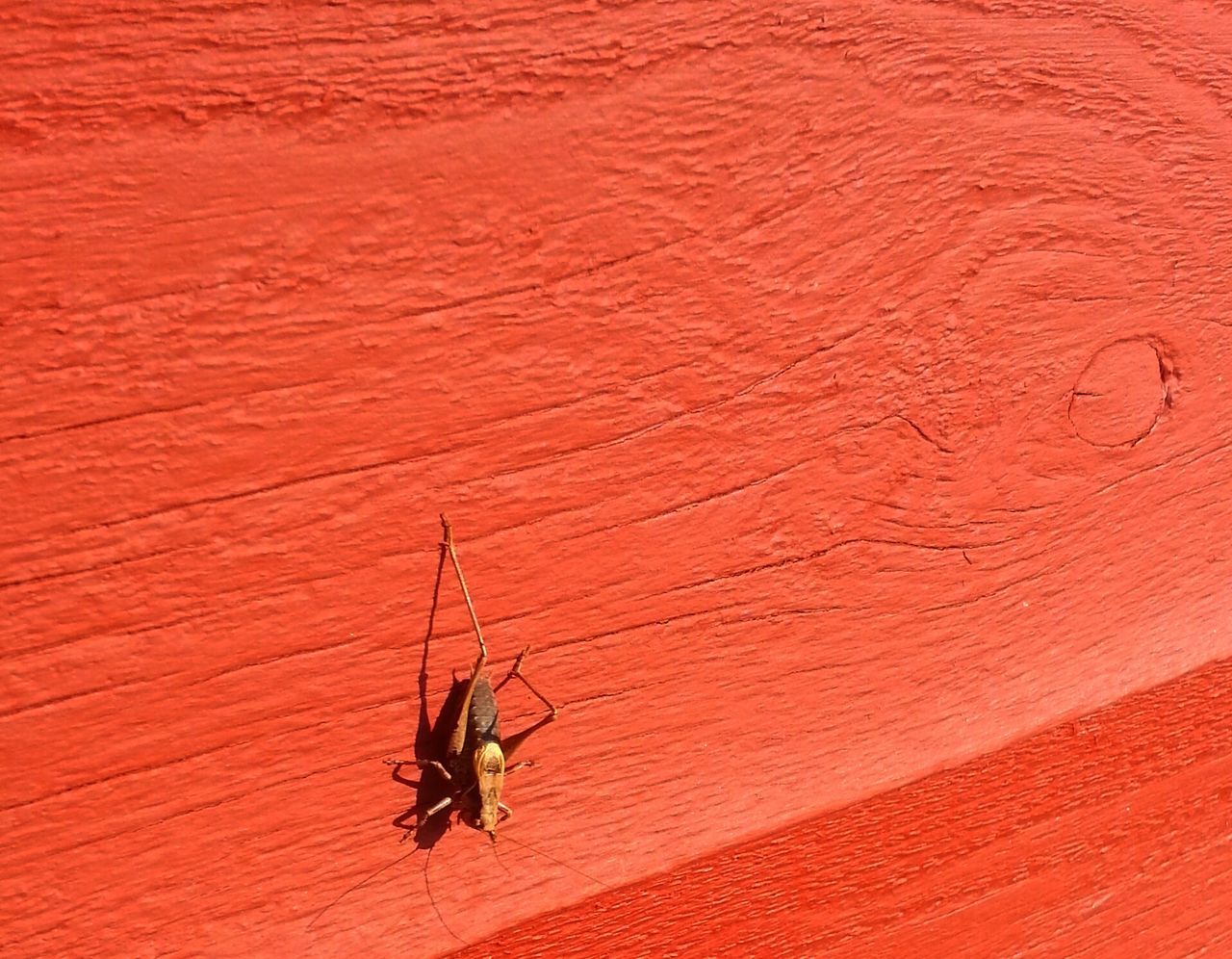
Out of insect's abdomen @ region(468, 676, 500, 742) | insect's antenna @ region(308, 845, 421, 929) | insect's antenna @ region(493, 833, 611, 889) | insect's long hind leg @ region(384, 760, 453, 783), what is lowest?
insect's antenna @ region(493, 833, 611, 889)

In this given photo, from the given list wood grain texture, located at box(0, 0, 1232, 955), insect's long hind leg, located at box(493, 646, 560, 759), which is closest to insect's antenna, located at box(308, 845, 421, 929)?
wood grain texture, located at box(0, 0, 1232, 955)

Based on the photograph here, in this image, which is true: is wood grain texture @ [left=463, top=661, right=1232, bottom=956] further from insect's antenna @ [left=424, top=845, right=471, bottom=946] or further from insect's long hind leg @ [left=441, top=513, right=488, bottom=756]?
insect's long hind leg @ [left=441, top=513, right=488, bottom=756]

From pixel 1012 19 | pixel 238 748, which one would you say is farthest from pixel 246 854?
pixel 1012 19

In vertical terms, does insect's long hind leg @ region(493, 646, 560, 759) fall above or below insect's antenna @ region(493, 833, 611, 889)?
above

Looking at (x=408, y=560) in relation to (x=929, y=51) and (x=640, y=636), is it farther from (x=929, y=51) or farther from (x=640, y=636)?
(x=929, y=51)

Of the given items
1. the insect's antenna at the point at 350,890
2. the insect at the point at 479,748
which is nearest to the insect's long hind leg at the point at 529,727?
the insect at the point at 479,748

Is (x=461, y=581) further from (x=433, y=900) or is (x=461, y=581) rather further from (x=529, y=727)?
(x=433, y=900)

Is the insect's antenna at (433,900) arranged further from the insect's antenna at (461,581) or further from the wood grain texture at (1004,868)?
the insect's antenna at (461,581)

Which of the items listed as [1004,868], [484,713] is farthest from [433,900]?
[1004,868]
